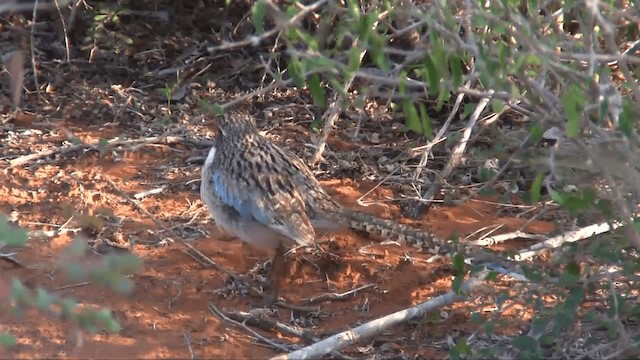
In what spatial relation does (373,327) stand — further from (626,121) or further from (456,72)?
(626,121)

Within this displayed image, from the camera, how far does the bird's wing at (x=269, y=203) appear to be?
588cm

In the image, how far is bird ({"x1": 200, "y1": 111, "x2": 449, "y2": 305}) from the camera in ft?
19.4

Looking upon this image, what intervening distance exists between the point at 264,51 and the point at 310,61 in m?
5.05

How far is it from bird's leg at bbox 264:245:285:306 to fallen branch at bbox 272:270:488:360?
83cm

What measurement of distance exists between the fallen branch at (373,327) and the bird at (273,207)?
531 millimetres

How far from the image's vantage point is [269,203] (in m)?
6.00

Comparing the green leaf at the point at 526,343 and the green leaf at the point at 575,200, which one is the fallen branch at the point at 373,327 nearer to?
the green leaf at the point at 526,343

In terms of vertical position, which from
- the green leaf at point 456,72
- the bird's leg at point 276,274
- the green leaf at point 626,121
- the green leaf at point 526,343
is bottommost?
the bird's leg at point 276,274

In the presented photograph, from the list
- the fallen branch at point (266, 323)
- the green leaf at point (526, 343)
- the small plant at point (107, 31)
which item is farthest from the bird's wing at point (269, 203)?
the small plant at point (107, 31)

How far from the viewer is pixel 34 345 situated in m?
5.18

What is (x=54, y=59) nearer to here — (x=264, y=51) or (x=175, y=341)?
(x=264, y=51)

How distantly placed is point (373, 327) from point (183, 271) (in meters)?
1.53

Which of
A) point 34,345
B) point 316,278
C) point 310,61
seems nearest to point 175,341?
point 34,345

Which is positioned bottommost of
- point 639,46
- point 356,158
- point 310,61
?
point 356,158
